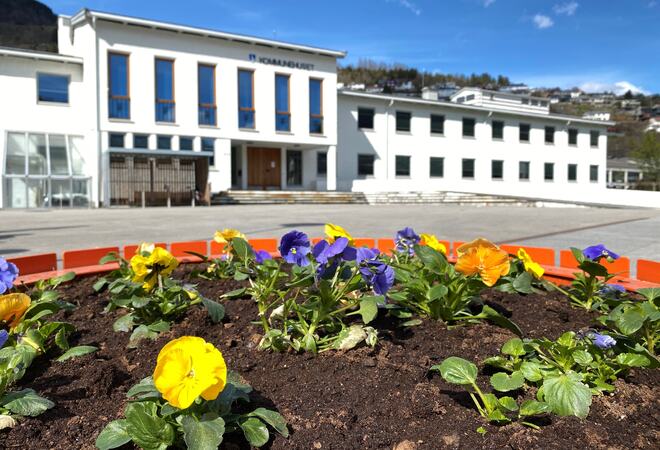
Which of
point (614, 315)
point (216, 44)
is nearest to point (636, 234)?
point (614, 315)

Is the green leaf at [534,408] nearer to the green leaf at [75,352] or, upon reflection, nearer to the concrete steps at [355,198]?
the green leaf at [75,352]

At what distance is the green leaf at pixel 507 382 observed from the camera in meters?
1.63

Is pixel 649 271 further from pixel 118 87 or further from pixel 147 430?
pixel 118 87

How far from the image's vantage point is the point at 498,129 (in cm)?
3934

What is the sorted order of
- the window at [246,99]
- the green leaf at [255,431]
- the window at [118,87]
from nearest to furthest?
the green leaf at [255,431] → the window at [118,87] → the window at [246,99]

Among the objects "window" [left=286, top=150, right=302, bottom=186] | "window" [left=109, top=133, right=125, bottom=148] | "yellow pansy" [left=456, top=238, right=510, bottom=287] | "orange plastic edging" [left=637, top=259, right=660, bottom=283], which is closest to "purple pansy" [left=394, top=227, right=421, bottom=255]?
"yellow pansy" [left=456, top=238, right=510, bottom=287]

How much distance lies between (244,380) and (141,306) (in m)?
0.76

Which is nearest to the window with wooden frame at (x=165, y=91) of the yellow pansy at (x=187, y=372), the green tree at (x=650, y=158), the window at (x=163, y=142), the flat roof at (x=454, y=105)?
the window at (x=163, y=142)

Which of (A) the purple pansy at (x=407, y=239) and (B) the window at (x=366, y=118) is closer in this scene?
(A) the purple pansy at (x=407, y=239)

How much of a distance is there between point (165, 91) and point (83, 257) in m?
24.1

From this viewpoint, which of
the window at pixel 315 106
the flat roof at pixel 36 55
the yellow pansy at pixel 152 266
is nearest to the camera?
the yellow pansy at pixel 152 266

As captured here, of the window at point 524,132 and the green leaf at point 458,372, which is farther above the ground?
the window at point 524,132

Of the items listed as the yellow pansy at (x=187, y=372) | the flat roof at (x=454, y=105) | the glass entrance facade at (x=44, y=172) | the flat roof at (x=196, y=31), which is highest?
the flat roof at (x=196, y=31)

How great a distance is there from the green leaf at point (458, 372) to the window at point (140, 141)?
25.8 m
